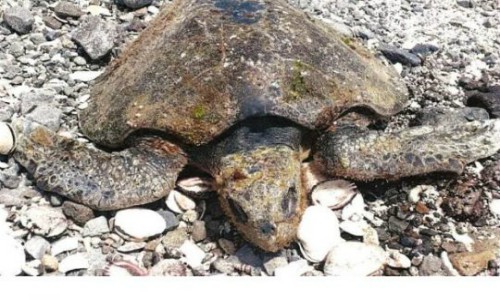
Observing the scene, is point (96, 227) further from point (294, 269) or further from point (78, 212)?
point (294, 269)

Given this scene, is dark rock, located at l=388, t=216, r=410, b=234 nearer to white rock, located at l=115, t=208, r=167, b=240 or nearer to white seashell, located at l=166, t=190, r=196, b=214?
white seashell, located at l=166, t=190, r=196, b=214

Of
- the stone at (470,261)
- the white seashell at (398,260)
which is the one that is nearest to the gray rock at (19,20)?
the white seashell at (398,260)

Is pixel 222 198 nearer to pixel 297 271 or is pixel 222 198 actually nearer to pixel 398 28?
pixel 297 271

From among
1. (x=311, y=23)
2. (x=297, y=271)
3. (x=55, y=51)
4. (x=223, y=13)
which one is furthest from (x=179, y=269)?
(x=55, y=51)

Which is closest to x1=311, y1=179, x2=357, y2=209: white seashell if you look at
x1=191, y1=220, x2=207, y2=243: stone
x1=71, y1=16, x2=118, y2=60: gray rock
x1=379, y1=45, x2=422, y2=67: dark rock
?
x1=191, y1=220, x2=207, y2=243: stone

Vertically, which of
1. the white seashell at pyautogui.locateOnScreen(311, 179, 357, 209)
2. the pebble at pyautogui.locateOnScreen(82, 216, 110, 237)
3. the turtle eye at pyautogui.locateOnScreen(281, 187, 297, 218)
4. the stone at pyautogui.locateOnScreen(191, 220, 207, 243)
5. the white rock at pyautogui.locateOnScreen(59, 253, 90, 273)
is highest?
the turtle eye at pyautogui.locateOnScreen(281, 187, 297, 218)
